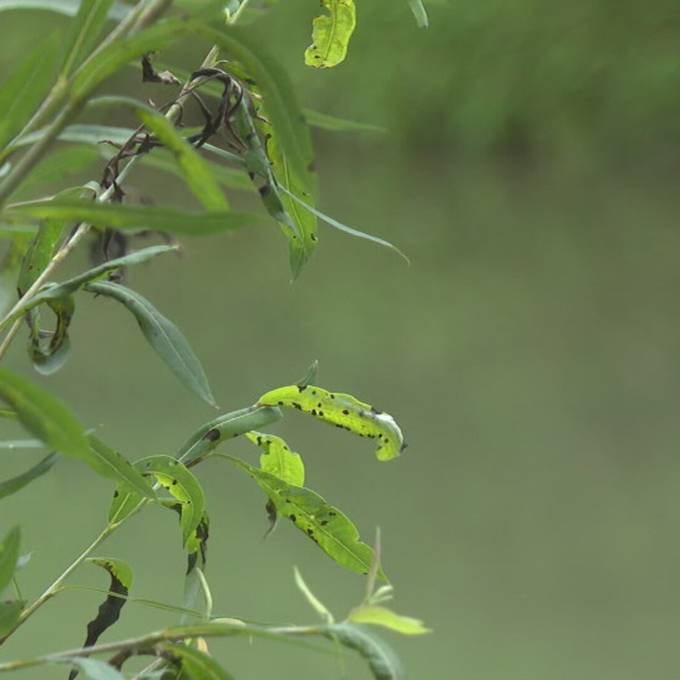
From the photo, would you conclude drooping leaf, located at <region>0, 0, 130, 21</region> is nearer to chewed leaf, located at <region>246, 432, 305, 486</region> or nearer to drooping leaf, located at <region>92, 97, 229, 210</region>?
drooping leaf, located at <region>92, 97, 229, 210</region>

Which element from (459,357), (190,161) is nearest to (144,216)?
(190,161)

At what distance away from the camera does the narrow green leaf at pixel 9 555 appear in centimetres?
39

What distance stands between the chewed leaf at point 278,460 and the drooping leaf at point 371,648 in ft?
0.53

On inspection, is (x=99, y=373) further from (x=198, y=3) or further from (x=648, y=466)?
(x=198, y=3)

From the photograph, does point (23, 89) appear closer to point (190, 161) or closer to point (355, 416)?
point (190, 161)

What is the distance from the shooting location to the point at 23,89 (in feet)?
1.33

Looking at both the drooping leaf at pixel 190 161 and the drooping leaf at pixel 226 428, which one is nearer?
the drooping leaf at pixel 190 161

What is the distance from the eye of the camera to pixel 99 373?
299 centimetres

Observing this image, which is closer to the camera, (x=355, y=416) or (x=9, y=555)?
(x=9, y=555)

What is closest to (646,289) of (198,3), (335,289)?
(335,289)

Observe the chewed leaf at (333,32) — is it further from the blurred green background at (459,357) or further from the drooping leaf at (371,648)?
the drooping leaf at (371,648)

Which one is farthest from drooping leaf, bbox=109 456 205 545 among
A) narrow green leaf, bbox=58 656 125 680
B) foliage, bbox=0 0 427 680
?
narrow green leaf, bbox=58 656 125 680

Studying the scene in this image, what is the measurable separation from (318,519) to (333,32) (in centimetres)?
19

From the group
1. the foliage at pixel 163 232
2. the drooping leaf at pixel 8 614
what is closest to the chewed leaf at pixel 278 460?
the foliage at pixel 163 232
